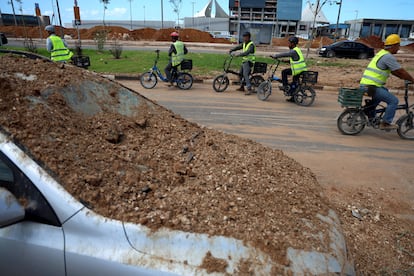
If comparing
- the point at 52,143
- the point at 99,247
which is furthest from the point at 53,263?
the point at 52,143

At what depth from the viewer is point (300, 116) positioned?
7898 mm

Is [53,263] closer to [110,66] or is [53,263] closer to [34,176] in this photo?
[34,176]

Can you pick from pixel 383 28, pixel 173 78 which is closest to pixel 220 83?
pixel 173 78

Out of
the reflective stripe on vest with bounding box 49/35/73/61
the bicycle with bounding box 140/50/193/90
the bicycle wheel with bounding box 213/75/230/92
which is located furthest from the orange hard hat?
the reflective stripe on vest with bounding box 49/35/73/61

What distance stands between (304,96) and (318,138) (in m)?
3.16

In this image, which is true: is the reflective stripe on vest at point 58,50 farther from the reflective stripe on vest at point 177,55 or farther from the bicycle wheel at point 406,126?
the bicycle wheel at point 406,126

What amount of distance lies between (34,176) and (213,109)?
6844 millimetres

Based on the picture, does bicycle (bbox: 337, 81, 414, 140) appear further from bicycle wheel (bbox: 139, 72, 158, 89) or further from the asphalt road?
bicycle wheel (bbox: 139, 72, 158, 89)

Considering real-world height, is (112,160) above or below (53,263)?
above

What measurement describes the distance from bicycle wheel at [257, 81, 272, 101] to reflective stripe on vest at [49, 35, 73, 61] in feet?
18.9

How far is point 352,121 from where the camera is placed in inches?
254

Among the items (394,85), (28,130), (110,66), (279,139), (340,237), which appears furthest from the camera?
(110,66)

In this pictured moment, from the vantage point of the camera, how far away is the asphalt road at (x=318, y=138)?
449cm

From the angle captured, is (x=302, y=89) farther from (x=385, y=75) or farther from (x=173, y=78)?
(x=173, y=78)
